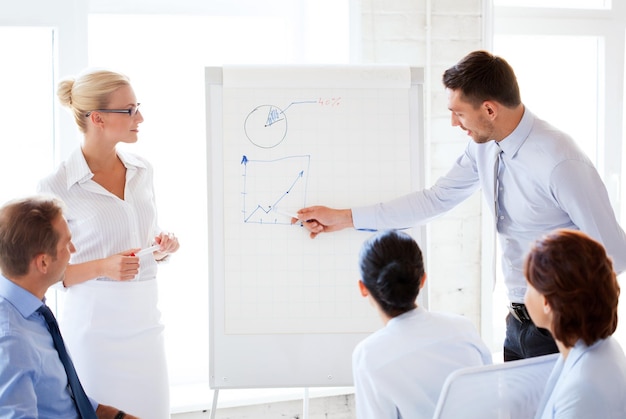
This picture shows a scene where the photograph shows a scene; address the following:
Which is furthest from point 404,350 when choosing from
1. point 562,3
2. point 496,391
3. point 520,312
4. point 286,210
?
point 562,3

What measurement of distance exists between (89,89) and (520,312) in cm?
148

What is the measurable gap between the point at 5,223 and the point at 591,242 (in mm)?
1277

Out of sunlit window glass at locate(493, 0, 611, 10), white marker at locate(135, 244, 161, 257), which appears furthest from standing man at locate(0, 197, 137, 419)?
sunlit window glass at locate(493, 0, 611, 10)

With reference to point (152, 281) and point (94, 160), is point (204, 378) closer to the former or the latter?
point (152, 281)

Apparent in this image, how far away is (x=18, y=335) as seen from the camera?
1467 millimetres

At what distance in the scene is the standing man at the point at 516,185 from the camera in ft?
5.96

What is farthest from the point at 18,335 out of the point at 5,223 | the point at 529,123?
the point at 529,123

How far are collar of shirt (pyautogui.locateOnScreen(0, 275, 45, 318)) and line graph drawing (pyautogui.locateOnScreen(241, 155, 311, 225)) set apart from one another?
0.79 metres

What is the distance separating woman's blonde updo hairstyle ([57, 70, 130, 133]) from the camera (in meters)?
2.04

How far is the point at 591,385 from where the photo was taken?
4.15 ft

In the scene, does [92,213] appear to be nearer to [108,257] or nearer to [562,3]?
[108,257]

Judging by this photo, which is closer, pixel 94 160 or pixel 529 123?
pixel 529 123

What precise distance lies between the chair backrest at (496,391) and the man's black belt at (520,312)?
1.96 ft

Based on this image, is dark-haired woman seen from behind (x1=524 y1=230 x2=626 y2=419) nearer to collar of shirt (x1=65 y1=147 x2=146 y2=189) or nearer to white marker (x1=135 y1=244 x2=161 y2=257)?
white marker (x1=135 y1=244 x2=161 y2=257)
